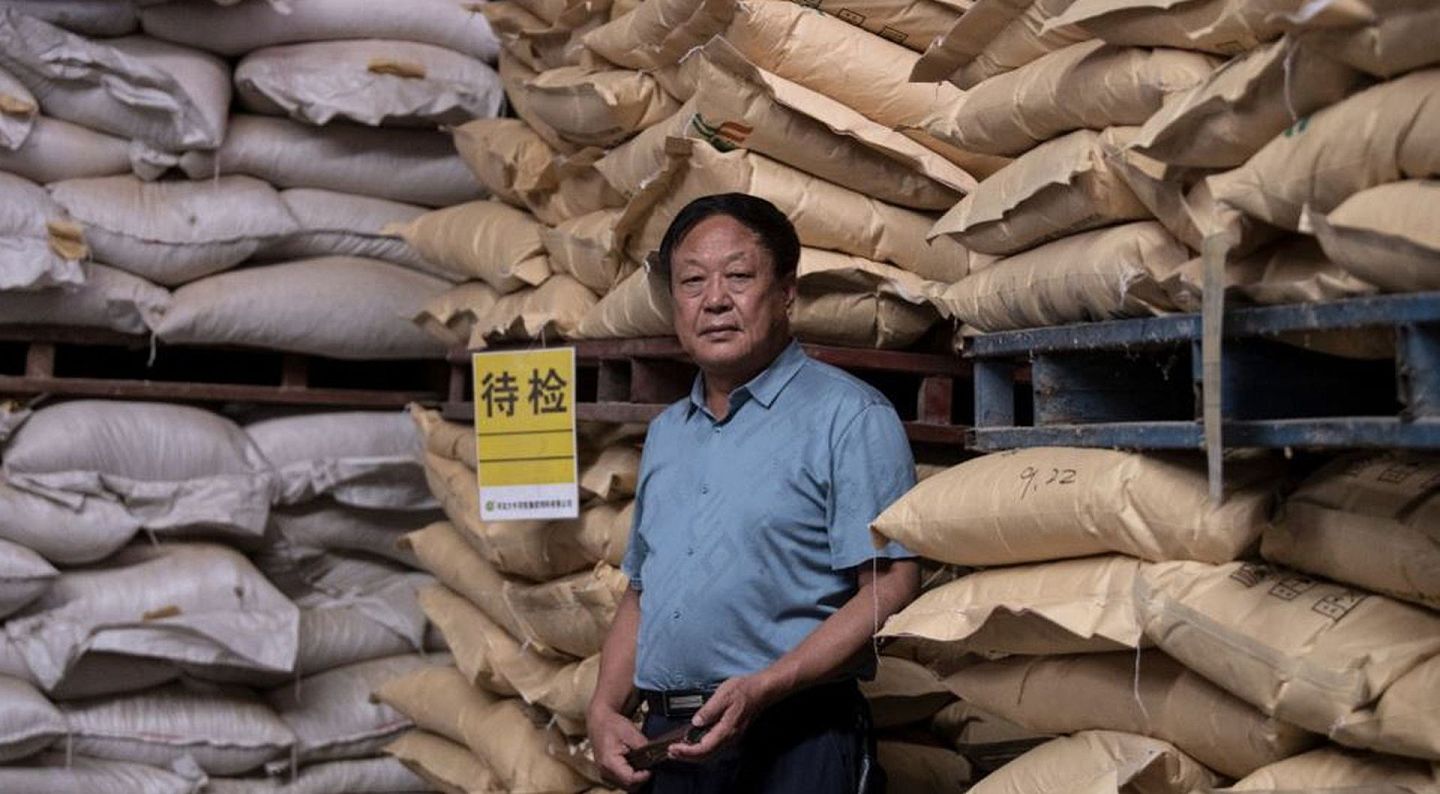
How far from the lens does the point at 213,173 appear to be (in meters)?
5.70

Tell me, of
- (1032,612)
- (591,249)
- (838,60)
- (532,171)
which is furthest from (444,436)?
(1032,612)

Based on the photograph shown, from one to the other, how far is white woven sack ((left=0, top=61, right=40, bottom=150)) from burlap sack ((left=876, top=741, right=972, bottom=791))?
311 centimetres

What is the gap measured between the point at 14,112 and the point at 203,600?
4.87ft

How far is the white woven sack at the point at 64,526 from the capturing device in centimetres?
514

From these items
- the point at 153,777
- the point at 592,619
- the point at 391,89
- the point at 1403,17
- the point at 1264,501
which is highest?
the point at 391,89

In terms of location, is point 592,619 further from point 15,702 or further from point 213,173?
point 213,173

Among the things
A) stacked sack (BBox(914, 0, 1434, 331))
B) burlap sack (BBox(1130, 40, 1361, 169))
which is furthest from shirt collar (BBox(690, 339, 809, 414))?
burlap sack (BBox(1130, 40, 1361, 169))

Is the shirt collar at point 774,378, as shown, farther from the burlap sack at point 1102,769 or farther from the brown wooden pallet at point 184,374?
the brown wooden pallet at point 184,374

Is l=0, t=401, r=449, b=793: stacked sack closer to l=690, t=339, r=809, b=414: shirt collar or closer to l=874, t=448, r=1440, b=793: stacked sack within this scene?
l=690, t=339, r=809, b=414: shirt collar

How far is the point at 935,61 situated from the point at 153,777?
3196mm

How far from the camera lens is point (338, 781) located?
5.63 m

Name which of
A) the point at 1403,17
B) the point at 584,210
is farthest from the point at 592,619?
the point at 1403,17

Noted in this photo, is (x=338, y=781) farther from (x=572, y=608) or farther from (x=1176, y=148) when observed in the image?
(x=1176, y=148)

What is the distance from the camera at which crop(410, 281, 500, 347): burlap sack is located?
202 inches
